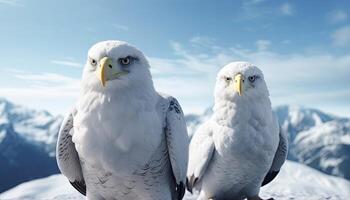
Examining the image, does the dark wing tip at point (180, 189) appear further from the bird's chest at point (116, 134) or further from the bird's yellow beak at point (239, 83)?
the bird's yellow beak at point (239, 83)

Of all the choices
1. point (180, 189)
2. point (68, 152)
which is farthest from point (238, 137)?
point (68, 152)

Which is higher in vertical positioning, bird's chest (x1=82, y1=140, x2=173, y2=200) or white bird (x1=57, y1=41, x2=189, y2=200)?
white bird (x1=57, y1=41, x2=189, y2=200)

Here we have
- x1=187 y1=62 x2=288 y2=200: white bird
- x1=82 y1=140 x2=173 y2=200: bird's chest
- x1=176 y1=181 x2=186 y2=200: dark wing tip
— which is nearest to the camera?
x1=82 y1=140 x2=173 y2=200: bird's chest

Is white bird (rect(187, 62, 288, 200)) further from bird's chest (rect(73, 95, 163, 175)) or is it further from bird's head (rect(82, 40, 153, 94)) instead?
bird's head (rect(82, 40, 153, 94))

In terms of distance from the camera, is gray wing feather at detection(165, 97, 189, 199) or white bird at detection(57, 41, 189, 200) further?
gray wing feather at detection(165, 97, 189, 199)

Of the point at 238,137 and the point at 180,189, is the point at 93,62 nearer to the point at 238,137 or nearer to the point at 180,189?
the point at 180,189

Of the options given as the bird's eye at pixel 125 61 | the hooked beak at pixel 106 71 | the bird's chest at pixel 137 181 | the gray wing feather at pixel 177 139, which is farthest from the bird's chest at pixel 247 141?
the hooked beak at pixel 106 71

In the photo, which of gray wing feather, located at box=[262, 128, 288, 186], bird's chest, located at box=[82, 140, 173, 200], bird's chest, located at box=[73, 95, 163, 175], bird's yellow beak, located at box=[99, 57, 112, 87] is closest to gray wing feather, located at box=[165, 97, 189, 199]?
bird's chest, located at box=[82, 140, 173, 200]
